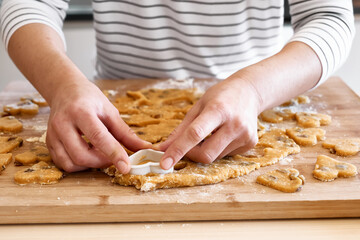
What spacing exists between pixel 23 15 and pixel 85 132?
0.63 metres

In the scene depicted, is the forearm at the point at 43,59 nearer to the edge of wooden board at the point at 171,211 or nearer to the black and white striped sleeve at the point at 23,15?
the black and white striped sleeve at the point at 23,15

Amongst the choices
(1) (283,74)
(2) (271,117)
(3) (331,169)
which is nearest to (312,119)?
(2) (271,117)

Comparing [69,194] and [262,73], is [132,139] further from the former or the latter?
[262,73]

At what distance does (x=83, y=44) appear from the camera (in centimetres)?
304

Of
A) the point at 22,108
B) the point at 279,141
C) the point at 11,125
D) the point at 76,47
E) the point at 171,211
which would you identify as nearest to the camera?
the point at 171,211

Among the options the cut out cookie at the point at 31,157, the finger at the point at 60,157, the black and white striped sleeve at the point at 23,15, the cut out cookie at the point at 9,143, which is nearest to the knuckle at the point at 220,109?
the finger at the point at 60,157

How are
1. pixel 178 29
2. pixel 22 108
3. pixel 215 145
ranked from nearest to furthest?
pixel 215 145
pixel 22 108
pixel 178 29

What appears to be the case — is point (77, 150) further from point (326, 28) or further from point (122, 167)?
point (326, 28)

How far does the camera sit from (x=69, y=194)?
3.19 ft

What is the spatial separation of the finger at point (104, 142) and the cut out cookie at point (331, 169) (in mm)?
433

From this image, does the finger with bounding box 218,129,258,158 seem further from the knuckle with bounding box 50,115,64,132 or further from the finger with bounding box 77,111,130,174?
the knuckle with bounding box 50,115,64,132

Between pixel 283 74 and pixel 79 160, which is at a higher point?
pixel 283 74

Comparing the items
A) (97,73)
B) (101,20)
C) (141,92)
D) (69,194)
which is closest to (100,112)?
(69,194)

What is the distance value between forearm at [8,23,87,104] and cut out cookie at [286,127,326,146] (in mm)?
589
